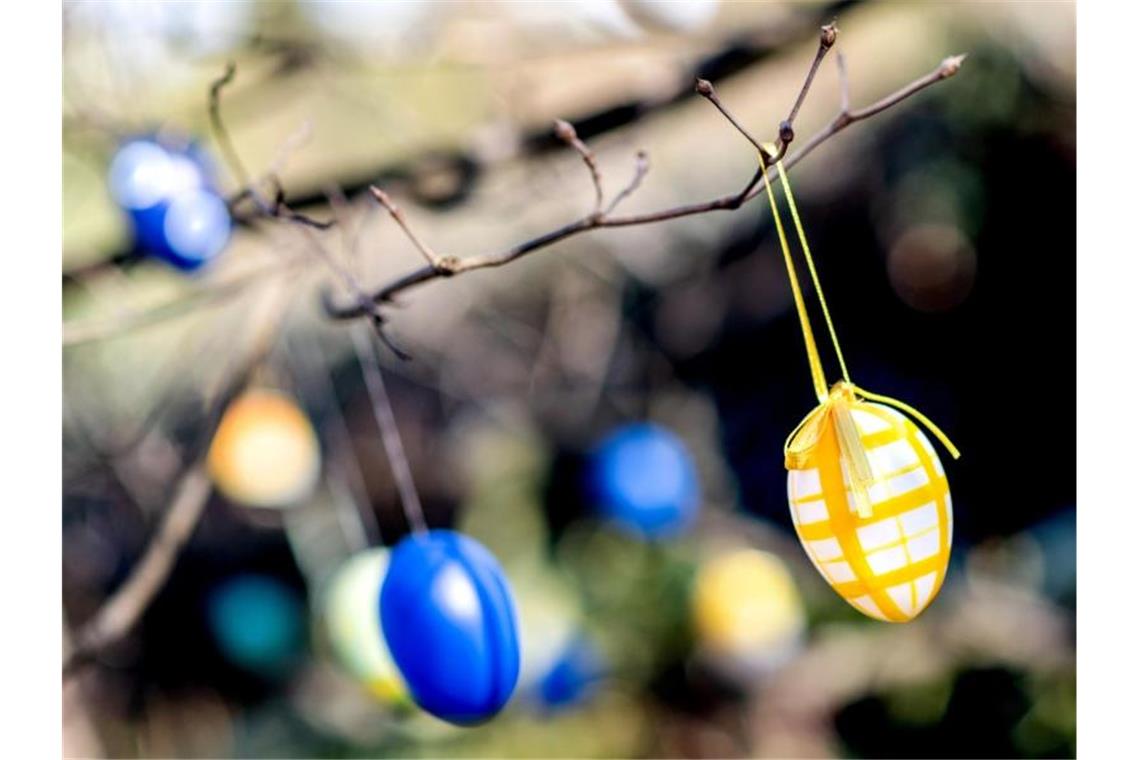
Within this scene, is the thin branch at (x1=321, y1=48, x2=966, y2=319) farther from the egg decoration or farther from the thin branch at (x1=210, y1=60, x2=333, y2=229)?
the egg decoration

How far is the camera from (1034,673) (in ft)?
6.65

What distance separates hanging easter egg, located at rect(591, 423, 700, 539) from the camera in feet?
6.35

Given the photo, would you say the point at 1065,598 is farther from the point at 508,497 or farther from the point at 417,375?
the point at 417,375

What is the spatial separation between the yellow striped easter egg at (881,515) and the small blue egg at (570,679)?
51.9 inches

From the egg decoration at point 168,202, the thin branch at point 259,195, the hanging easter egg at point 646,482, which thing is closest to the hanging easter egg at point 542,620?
the hanging easter egg at point 646,482

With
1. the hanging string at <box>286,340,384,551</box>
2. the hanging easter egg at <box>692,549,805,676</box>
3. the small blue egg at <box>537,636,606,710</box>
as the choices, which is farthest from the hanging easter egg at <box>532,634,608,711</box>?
the hanging string at <box>286,340,384,551</box>

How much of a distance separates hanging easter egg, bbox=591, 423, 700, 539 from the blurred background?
0.55ft

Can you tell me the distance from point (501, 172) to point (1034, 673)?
4.47 feet

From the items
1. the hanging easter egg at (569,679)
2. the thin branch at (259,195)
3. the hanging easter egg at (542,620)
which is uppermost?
the thin branch at (259,195)

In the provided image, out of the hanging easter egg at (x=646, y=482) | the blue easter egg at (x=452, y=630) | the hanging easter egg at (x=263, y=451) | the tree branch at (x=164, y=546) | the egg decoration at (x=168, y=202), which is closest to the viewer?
the blue easter egg at (x=452, y=630)

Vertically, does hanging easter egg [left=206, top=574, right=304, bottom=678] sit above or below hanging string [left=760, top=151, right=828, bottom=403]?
above

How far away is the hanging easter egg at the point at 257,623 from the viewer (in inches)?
87.7

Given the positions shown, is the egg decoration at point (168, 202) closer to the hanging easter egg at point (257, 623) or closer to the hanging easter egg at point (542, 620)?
the hanging easter egg at point (542, 620)

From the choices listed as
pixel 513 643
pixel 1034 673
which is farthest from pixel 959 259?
pixel 513 643
